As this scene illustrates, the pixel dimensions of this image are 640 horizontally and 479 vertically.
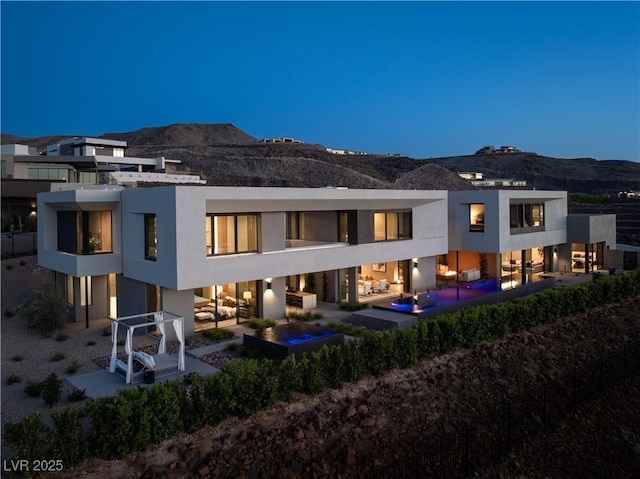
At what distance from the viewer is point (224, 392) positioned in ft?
32.4

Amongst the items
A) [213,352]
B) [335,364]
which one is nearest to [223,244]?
[213,352]

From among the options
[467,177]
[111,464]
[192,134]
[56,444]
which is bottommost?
[111,464]

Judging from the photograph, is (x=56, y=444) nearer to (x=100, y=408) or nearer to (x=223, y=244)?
(x=100, y=408)

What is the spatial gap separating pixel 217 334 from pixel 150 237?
12.9 ft

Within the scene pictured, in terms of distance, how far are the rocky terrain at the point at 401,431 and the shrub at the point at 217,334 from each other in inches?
213

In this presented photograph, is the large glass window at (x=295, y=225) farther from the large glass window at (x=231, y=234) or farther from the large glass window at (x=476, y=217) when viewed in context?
the large glass window at (x=476, y=217)

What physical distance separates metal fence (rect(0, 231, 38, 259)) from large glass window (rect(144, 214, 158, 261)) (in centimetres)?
1588

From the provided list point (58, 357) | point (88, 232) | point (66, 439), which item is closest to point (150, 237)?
point (88, 232)

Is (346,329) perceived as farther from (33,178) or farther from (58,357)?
(33,178)

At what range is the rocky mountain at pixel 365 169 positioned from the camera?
6712 cm

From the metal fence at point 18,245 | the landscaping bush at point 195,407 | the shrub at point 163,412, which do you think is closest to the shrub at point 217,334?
the landscaping bush at point 195,407

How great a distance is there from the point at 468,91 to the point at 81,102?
470ft

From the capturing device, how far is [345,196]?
18844 millimetres

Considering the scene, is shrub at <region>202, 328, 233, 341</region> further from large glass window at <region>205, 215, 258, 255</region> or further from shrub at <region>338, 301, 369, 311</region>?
shrub at <region>338, 301, 369, 311</region>
